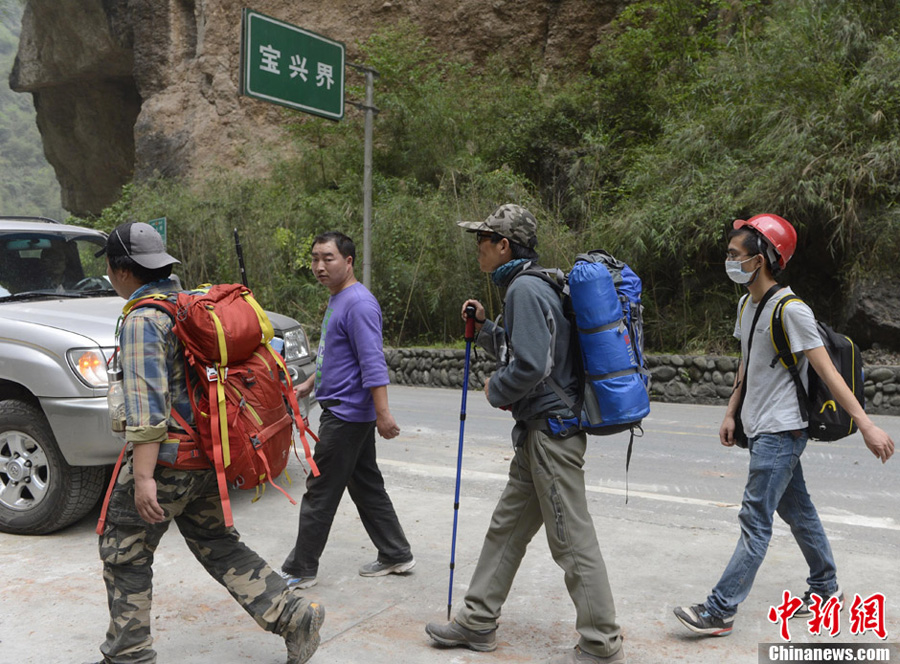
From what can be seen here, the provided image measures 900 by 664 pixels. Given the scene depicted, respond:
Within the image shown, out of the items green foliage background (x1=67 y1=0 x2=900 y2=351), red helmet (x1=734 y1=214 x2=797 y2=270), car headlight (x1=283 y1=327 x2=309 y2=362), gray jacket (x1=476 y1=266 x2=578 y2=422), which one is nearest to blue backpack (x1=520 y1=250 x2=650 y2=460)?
gray jacket (x1=476 y1=266 x2=578 y2=422)

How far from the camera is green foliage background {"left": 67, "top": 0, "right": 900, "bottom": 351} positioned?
1410 cm

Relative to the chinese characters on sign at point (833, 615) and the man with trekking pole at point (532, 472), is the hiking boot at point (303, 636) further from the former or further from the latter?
the chinese characters on sign at point (833, 615)

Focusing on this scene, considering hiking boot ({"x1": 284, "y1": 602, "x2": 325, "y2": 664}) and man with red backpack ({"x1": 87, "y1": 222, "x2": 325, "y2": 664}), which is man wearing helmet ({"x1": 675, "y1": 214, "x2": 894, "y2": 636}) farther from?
man with red backpack ({"x1": 87, "y1": 222, "x2": 325, "y2": 664})

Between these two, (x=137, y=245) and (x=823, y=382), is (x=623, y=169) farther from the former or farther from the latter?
(x=137, y=245)

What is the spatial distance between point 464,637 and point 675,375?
1032cm

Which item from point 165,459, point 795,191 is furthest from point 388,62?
point 165,459

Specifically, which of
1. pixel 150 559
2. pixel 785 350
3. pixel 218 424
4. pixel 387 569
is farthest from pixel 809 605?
pixel 150 559

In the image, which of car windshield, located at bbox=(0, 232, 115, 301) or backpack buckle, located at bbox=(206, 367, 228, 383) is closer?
backpack buckle, located at bbox=(206, 367, 228, 383)

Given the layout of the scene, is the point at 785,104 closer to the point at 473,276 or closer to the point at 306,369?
the point at 473,276

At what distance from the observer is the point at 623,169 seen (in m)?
19.1

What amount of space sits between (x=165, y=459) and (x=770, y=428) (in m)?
2.52

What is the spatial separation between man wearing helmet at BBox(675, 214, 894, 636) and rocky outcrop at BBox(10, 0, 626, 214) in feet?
79.9

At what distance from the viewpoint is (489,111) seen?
79.1ft

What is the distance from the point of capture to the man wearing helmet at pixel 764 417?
361 centimetres
